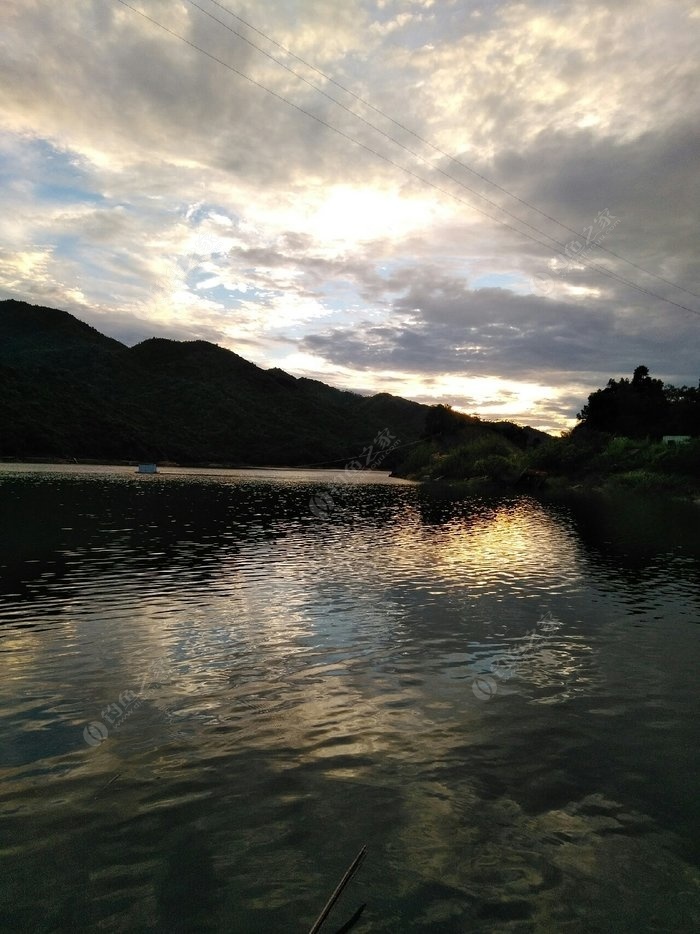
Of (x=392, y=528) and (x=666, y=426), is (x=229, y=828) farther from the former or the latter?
(x=666, y=426)

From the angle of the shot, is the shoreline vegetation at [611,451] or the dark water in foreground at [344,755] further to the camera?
the shoreline vegetation at [611,451]

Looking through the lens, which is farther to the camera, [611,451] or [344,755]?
[611,451]

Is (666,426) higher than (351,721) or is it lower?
higher

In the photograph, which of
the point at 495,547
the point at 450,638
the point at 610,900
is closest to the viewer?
the point at 610,900

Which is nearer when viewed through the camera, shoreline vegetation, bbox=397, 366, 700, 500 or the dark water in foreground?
the dark water in foreground

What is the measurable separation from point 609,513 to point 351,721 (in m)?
60.2

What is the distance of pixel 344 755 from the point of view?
9914mm

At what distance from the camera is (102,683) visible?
42.2 ft

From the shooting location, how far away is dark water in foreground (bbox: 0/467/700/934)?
662 centimetres

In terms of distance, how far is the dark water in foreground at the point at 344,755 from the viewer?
662 centimetres

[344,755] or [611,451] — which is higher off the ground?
[611,451]

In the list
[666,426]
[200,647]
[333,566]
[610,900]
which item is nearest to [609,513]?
[333,566]

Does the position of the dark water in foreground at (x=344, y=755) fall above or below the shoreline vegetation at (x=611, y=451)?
below

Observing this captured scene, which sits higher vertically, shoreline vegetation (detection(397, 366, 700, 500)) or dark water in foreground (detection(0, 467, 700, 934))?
shoreline vegetation (detection(397, 366, 700, 500))
